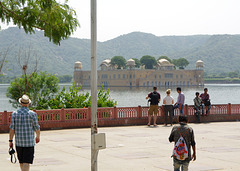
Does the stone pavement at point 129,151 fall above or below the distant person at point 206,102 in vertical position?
below

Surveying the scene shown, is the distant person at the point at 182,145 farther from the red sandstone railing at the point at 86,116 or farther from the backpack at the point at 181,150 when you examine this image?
the red sandstone railing at the point at 86,116

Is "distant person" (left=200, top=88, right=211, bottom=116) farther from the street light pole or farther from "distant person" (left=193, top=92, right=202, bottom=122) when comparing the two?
the street light pole

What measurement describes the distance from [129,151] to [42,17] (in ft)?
15.4

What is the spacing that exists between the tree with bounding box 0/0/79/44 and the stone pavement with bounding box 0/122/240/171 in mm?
3114

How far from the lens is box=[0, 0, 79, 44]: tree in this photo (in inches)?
402

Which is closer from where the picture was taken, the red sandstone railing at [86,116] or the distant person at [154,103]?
the red sandstone railing at [86,116]

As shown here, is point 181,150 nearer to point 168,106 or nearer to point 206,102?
point 168,106

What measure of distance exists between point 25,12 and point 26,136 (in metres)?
3.77

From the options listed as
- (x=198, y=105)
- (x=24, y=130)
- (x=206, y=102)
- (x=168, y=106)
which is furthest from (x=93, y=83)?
(x=206, y=102)

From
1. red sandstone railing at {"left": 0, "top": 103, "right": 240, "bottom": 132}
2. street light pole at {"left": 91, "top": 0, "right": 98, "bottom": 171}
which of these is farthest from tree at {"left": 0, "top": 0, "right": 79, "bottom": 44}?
red sandstone railing at {"left": 0, "top": 103, "right": 240, "bottom": 132}

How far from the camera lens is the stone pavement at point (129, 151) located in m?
10.2

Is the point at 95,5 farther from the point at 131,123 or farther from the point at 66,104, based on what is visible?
the point at 66,104

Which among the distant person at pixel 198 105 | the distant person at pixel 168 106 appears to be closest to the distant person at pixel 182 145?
the distant person at pixel 168 106

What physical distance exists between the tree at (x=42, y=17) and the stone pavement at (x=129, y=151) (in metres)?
3.11
